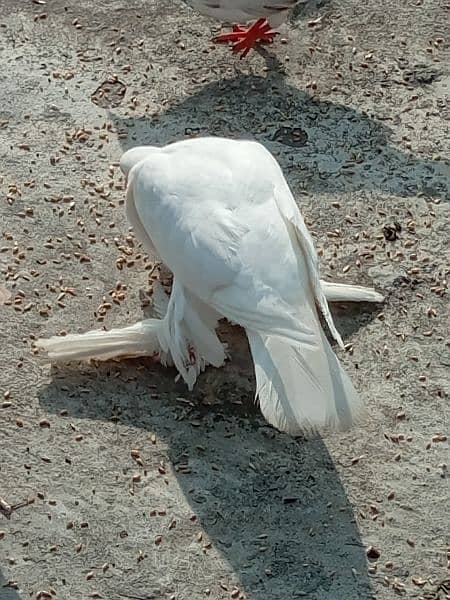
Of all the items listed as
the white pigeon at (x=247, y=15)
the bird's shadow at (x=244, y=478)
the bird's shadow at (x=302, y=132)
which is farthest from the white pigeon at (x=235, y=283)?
the white pigeon at (x=247, y=15)

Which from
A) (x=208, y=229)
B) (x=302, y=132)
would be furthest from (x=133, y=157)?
(x=302, y=132)

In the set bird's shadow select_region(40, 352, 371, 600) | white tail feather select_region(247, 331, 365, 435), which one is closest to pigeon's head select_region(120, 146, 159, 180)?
bird's shadow select_region(40, 352, 371, 600)

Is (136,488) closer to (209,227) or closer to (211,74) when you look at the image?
(209,227)

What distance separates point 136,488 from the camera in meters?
3.52

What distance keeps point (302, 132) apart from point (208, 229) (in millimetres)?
1391

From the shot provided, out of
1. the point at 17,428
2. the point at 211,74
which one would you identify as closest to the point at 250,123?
the point at 211,74

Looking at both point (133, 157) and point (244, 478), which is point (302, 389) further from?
point (133, 157)

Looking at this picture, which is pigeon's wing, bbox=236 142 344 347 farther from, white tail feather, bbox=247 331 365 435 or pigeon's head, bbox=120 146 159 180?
pigeon's head, bbox=120 146 159 180

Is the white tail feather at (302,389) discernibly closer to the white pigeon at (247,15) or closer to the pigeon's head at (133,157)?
the pigeon's head at (133,157)

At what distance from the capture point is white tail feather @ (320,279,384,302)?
398cm

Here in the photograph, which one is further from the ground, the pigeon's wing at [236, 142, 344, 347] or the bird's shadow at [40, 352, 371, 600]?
the pigeon's wing at [236, 142, 344, 347]

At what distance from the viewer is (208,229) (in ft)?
11.9

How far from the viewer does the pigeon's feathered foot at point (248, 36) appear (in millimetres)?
5266

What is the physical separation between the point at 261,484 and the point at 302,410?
43 centimetres
